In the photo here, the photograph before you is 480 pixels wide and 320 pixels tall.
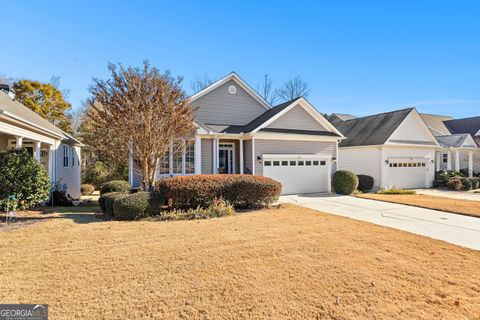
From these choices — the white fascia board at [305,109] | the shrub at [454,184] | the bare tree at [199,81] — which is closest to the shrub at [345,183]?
the white fascia board at [305,109]

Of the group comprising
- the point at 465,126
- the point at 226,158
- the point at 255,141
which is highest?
the point at 465,126

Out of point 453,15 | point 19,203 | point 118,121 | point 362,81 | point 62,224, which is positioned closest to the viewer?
point 62,224

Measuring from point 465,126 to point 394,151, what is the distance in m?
21.3

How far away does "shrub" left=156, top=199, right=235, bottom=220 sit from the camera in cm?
885

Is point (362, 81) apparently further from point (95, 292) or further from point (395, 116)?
point (95, 292)

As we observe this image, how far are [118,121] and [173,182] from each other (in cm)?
327

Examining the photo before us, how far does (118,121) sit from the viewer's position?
10227 mm

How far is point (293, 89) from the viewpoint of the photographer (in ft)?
136

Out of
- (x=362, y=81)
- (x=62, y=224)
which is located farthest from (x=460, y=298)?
(x=362, y=81)

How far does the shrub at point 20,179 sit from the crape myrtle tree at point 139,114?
251 cm

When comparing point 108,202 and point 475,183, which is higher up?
point 108,202

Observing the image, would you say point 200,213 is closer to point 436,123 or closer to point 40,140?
point 40,140

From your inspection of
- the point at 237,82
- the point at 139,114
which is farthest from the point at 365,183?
the point at 139,114

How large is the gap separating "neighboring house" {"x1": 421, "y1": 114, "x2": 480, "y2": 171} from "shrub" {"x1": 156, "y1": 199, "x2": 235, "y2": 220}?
22401mm
